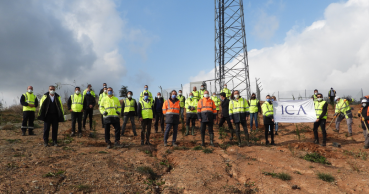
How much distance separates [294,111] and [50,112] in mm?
10181

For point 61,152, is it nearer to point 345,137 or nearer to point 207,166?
point 207,166

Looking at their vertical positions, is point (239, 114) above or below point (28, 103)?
below

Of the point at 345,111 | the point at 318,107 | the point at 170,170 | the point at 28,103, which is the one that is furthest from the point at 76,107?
the point at 345,111

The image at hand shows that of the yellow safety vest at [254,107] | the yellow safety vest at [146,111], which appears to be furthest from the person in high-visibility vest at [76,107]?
the yellow safety vest at [254,107]

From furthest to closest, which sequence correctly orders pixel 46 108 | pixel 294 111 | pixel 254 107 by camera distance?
pixel 254 107 < pixel 294 111 < pixel 46 108

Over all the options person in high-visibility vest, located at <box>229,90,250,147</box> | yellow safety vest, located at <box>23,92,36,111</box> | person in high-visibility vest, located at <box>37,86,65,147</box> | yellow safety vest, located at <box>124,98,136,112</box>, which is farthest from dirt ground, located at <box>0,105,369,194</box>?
yellow safety vest, located at <box>124,98,136,112</box>

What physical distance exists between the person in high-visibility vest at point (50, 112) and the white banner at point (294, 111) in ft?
29.6

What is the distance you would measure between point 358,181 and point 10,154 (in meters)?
8.88

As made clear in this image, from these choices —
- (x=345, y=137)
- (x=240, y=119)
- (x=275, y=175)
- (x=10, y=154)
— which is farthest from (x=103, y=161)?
(x=345, y=137)

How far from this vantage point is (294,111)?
10562mm

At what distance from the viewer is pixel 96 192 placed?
423 cm

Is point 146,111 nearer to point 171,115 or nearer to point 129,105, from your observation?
point 171,115

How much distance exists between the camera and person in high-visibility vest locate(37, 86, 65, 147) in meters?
7.66

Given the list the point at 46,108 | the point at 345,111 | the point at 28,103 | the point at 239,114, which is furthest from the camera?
the point at 345,111
